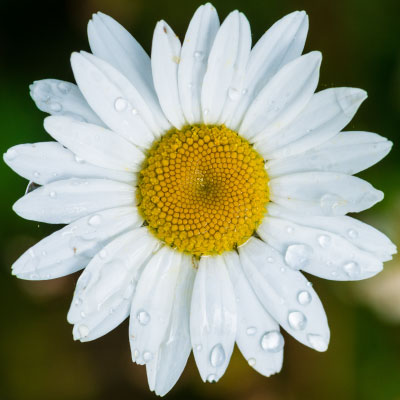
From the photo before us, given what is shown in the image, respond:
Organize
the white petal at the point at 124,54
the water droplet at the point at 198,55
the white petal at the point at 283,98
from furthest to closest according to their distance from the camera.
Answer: the white petal at the point at 124,54
the water droplet at the point at 198,55
the white petal at the point at 283,98

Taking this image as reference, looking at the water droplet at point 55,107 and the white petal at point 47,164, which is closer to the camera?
the white petal at point 47,164

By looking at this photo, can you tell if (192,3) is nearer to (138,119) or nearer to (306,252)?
(138,119)

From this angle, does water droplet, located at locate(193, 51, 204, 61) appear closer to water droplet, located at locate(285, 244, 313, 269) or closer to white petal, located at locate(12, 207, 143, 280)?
white petal, located at locate(12, 207, 143, 280)

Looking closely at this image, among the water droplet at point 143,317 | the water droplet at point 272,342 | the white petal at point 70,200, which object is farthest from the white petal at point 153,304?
the water droplet at point 272,342

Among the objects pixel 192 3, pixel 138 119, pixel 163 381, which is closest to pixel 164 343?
pixel 163 381

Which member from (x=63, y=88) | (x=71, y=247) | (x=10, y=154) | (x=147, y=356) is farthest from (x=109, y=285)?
(x=63, y=88)

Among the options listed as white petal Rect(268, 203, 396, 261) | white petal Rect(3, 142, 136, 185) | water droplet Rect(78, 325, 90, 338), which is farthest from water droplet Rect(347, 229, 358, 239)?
water droplet Rect(78, 325, 90, 338)

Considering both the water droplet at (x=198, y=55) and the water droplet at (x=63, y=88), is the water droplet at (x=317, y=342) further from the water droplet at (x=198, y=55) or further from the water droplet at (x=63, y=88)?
the water droplet at (x=63, y=88)

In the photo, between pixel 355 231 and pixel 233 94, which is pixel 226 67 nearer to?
pixel 233 94
